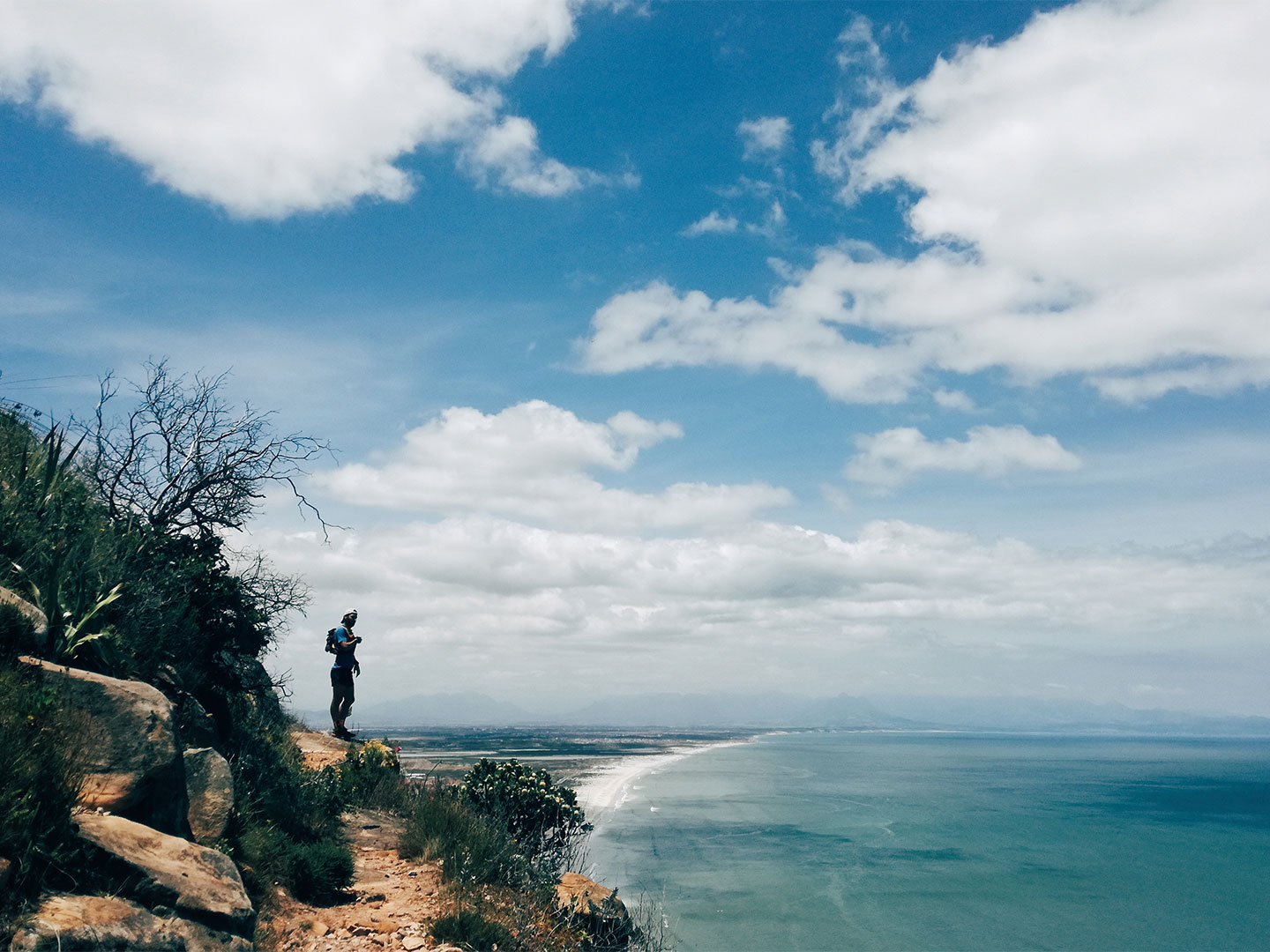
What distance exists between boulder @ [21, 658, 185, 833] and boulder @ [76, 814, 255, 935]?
30 centimetres

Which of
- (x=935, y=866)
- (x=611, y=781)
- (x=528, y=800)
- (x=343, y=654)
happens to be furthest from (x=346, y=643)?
(x=611, y=781)

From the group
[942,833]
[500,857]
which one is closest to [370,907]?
[500,857]

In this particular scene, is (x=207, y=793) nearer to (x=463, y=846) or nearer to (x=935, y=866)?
(x=463, y=846)

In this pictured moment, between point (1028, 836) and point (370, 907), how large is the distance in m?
84.2

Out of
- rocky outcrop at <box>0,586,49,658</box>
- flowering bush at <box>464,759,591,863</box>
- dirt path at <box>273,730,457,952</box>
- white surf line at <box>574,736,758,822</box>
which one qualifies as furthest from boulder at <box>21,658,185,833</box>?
white surf line at <box>574,736,758,822</box>

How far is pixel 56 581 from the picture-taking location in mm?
7824

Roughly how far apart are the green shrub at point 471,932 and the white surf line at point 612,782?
154ft

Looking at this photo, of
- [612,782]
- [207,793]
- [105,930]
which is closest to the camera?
[105,930]

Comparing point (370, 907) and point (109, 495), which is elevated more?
point (109, 495)

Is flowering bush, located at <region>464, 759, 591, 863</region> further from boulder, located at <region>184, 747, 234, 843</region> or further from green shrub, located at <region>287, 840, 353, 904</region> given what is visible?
boulder, located at <region>184, 747, 234, 843</region>

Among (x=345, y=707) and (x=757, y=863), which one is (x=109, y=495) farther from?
(x=757, y=863)

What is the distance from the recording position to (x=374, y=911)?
30.8ft

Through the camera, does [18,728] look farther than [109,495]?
No

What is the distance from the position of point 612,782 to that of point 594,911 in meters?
93.5
